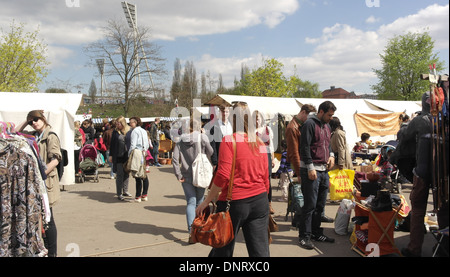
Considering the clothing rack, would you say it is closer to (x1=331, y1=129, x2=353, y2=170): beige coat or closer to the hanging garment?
the hanging garment

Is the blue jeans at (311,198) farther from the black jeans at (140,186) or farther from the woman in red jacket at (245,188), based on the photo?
the black jeans at (140,186)

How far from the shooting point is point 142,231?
18.1ft

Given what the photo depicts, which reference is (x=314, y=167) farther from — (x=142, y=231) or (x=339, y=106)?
(x=339, y=106)

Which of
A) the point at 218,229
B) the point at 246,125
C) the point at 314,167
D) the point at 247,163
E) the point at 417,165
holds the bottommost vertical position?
the point at 218,229

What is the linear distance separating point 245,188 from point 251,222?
1.05 feet

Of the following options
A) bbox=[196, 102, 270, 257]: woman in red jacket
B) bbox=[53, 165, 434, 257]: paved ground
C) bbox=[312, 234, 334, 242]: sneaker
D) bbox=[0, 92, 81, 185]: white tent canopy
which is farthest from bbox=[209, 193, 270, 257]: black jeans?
bbox=[0, 92, 81, 185]: white tent canopy

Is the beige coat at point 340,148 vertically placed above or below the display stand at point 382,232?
above

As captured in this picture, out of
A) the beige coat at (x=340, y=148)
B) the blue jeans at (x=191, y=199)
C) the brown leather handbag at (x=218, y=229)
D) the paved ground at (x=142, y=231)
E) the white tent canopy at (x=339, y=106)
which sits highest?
the white tent canopy at (x=339, y=106)

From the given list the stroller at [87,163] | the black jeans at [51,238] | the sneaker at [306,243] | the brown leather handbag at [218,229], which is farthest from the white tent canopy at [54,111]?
the brown leather handbag at [218,229]

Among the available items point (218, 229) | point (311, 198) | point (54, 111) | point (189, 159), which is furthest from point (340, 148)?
point (54, 111)

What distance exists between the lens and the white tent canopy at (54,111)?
9.08 m

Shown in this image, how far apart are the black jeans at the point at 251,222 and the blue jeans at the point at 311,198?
1.69 m
